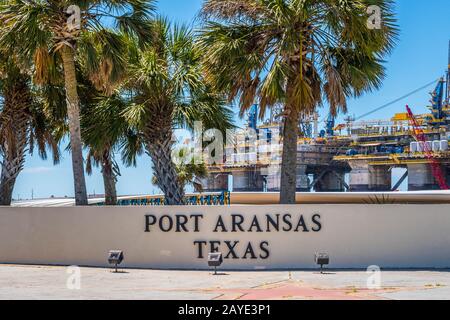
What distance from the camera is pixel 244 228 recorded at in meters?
16.6

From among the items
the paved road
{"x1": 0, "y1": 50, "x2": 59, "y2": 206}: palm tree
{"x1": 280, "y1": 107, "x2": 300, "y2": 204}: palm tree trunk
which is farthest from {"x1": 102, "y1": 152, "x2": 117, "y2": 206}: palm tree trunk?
{"x1": 280, "y1": 107, "x2": 300, "y2": 204}: palm tree trunk

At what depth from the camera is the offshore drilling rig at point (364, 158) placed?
3809 inches

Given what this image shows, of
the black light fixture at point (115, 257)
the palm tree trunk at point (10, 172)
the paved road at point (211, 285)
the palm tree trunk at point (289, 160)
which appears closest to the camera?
the paved road at point (211, 285)

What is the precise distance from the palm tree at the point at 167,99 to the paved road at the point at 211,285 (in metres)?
5.02

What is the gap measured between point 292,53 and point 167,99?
441 centimetres

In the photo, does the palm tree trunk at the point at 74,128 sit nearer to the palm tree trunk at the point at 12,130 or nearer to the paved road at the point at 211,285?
the paved road at the point at 211,285

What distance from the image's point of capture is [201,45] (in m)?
18.2

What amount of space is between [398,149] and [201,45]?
89024 millimetres

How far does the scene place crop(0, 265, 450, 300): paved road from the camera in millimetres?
11641

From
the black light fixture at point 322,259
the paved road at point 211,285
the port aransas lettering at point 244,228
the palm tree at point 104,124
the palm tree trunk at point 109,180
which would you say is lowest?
the paved road at point 211,285

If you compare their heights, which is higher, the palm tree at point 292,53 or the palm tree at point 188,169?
the palm tree at point 292,53

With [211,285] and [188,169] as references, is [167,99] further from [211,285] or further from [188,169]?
[188,169]

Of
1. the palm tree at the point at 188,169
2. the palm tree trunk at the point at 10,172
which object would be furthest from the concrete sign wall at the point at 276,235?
the palm tree at the point at 188,169

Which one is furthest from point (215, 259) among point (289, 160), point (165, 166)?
point (165, 166)
